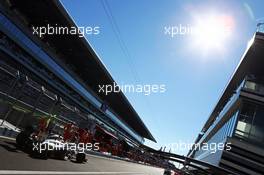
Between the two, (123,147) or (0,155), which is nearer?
(0,155)

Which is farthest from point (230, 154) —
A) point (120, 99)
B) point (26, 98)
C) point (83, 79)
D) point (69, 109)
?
point (120, 99)

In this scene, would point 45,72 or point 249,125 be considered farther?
point 45,72

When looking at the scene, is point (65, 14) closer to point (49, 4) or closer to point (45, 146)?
point (49, 4)

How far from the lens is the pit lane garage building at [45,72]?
13625 millimetres

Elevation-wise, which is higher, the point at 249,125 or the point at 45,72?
the point at 45,72

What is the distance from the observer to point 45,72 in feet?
147

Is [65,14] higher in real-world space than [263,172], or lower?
higher

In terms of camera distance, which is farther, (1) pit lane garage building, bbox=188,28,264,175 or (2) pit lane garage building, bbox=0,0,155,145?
(1) pit lane garage building, bbox=188,28,264,175

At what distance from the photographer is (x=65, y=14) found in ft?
128

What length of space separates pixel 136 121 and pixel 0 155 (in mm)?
86622

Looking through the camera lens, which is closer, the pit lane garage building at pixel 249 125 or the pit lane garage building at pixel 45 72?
the pit lane garage building at pixel 45 72

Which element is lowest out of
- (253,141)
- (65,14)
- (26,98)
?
(26,98)

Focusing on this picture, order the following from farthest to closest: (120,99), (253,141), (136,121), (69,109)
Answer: (136,121)
(120,99)
(253,141)
(69,109)

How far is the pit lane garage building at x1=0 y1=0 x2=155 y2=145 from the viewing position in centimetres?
1362
